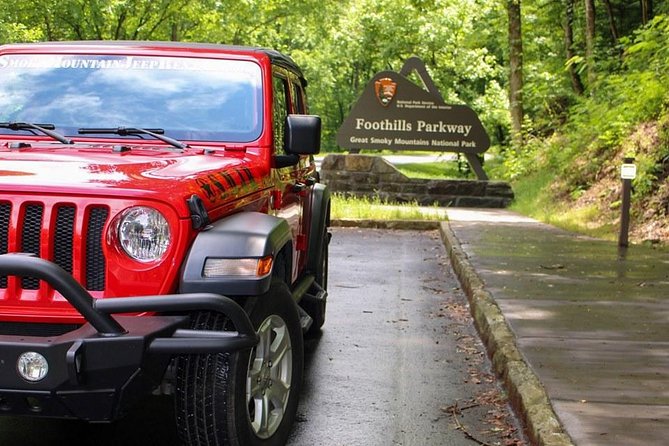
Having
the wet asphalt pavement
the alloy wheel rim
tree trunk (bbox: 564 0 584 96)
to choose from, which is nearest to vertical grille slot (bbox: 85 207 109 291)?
the alloy wheel rim

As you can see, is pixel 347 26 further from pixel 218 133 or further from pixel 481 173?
pixel 218 133

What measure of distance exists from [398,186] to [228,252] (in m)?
16.1

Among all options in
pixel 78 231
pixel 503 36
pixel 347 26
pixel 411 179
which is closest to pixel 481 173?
pixel 411 179

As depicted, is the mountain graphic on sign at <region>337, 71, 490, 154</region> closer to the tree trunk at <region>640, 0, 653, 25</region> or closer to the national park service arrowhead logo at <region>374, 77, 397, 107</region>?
the national park service arrowhead logo at <region>374, 77, 397, 107</region>

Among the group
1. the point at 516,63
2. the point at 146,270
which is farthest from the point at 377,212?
the point at 146,270

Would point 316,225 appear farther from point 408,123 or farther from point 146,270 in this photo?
point 408,123

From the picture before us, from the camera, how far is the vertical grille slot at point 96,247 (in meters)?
3.74

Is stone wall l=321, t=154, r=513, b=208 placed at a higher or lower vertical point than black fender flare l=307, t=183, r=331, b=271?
lower

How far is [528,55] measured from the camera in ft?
105

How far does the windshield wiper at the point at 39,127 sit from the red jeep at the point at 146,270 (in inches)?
0.5

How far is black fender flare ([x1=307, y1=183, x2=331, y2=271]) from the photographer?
21.3 ft

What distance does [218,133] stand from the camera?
17.1 feet

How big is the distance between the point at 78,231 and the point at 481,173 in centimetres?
1726

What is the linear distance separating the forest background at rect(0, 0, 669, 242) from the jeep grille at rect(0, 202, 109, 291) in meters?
9.54
